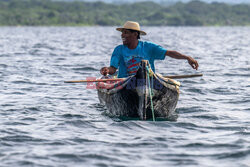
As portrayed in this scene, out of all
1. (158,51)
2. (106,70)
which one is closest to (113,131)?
(106,70)

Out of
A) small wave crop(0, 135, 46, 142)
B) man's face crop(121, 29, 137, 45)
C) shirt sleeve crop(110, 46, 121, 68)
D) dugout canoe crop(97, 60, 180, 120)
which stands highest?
man's face crop(121, 29, 137, 45)

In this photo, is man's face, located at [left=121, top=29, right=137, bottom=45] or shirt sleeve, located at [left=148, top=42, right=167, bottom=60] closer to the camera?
man's face, located at [left=121, top=29, right=137, bottom=45]

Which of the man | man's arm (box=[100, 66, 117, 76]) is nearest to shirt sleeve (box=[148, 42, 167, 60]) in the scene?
the man

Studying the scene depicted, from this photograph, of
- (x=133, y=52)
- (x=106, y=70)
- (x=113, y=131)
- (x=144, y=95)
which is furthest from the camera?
(x=133, y=52)

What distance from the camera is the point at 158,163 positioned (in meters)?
6.80

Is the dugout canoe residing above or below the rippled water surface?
above

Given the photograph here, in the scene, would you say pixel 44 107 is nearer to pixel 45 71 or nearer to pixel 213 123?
pixel 213 123

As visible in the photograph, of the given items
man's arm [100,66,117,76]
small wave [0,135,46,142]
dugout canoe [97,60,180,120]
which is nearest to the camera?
small wave [0,135,46,142]

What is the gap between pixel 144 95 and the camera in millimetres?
9461

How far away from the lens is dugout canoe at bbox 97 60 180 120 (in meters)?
9.38

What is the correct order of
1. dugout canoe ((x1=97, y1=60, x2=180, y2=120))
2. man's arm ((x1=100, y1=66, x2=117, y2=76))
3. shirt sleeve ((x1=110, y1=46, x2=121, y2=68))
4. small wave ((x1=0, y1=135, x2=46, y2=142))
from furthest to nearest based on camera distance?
shirt sleeve ((x1=110, y1=46, x2=121, y2=68)) < man's arm ((x1=100, y1=66, x2=117, y2=76)) < dugout canoe ((x1=97, y1=60, x2=180, y2=120)) < small wave ((x1=0, y1=135, x2=46, y2=142))

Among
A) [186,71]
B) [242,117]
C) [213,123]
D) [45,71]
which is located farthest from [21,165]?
[186,71]

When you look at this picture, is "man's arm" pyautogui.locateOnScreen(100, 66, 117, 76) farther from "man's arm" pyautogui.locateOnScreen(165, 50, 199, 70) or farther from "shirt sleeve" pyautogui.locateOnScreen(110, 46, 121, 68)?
"man's arm" pyautogui.locateOnScreen(165, 50, 199, 70)

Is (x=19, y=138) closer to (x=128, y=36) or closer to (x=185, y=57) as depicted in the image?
(x=128, y=36)
